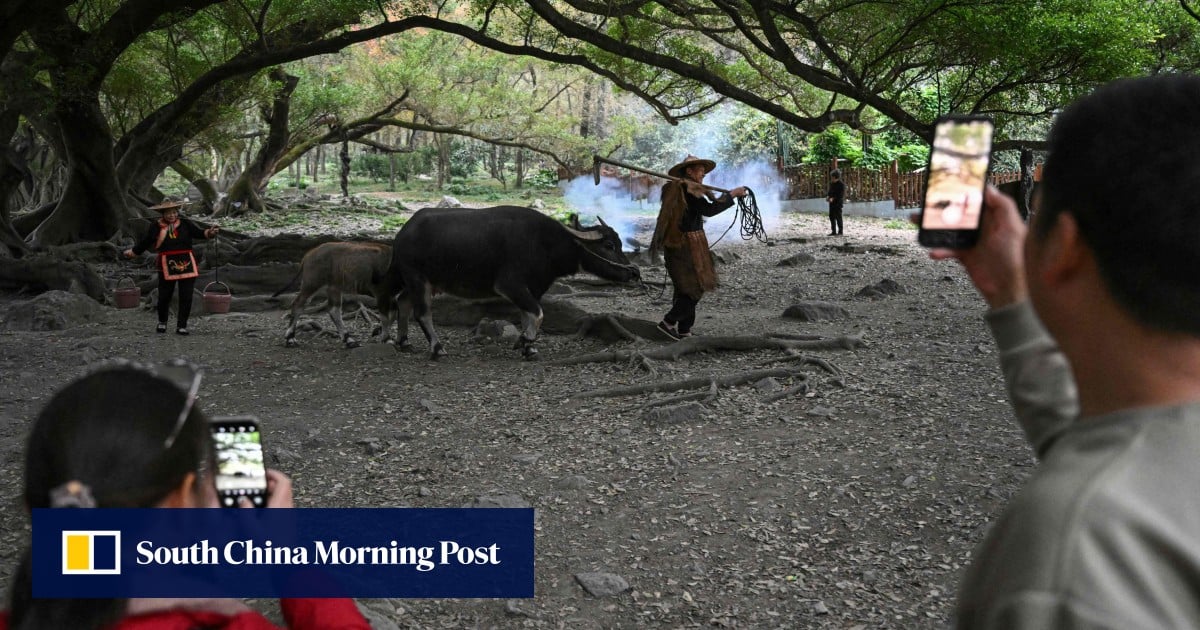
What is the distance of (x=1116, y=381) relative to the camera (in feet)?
3.70

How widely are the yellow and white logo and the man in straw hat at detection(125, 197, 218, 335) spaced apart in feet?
31.4

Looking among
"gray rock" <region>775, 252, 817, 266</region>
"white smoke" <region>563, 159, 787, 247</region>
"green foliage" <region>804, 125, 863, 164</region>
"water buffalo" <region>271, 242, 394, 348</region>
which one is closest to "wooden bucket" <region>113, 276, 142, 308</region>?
"water buffalo" <region>271, 242, 394, 348</region>

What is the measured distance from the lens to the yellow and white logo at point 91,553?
1.61 m

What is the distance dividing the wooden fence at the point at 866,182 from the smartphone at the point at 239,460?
2584 centimetres

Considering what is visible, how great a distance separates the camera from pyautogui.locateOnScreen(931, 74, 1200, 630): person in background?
3.12 feet

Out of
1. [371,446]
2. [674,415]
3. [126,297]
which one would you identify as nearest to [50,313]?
[126,297]

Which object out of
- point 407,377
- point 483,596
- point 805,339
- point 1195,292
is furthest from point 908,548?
point 407,377

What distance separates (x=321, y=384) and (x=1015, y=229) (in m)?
7.72

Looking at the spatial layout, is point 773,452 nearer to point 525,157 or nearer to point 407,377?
point 407,377

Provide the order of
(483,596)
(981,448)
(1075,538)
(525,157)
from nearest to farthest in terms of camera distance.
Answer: (1075,538), (483,596), (981,448), (525,157)

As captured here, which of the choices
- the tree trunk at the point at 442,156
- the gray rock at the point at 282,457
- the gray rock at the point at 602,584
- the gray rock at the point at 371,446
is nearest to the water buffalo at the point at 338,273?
the gray rock at the point at 371,446

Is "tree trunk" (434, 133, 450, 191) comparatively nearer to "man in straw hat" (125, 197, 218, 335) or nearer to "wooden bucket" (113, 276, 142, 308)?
"wooden bucket" (113, 276, 142, 308)

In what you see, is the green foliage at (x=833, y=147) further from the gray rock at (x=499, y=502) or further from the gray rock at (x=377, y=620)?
the gray rock at (x=377, y=620)

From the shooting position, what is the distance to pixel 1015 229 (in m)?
1.45
